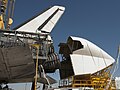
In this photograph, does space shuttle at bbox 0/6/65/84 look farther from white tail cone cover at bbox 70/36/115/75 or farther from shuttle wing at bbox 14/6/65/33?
white tail cone cover at bbox 70/36/115/75

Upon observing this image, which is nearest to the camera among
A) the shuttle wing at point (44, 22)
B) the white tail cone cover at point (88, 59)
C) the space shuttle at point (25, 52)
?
the space shuttle at point (25, 52)

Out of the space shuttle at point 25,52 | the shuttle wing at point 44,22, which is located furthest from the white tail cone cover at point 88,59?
the shuttle wing at point 44,22

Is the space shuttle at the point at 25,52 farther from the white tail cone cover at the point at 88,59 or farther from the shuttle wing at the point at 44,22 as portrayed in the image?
the white tail cone cover at the point at 88,59

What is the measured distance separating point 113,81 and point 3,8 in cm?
2285

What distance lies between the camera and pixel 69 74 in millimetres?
34344

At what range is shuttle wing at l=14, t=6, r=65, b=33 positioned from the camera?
116 ft

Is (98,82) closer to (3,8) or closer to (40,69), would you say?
(40,69)

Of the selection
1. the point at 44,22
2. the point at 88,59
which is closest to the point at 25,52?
the point at 88,59

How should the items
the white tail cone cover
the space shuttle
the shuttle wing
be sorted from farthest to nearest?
1. the shuttle wing
2. the white tail cone cover
3. the space shuttle

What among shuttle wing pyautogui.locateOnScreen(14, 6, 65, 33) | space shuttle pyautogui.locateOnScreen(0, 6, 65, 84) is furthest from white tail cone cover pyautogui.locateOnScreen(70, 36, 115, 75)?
shuttle wing pyautogui.locateOnScreen(14, 6, 65, 33)

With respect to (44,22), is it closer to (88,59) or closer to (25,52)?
(88,59)

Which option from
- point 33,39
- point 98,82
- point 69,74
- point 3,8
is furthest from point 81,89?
point 3,8

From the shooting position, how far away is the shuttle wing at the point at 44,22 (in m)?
35.4

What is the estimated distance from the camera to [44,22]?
37.7 meters
